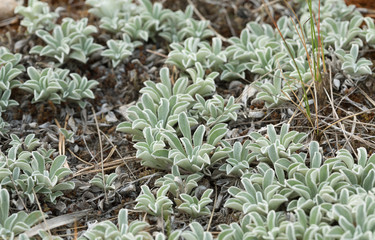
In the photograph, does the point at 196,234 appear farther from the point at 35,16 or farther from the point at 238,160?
the point at 35,16

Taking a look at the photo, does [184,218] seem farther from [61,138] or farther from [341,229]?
[61,138]

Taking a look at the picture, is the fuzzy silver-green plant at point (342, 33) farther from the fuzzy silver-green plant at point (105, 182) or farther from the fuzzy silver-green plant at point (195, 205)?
the fuzzy silver-green plant at point (105, 182)

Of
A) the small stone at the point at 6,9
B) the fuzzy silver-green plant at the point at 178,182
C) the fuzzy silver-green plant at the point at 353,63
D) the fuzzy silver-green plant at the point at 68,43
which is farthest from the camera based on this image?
the small stone at the point at 6,9

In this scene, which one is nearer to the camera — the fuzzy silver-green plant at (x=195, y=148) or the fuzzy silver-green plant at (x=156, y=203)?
the fuzzy silver-green plant at (x=156, y=203)

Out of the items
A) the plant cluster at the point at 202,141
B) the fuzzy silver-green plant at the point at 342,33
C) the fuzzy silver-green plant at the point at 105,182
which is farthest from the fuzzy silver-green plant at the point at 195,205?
the fuzzy silver-green plant at the point at 342,33

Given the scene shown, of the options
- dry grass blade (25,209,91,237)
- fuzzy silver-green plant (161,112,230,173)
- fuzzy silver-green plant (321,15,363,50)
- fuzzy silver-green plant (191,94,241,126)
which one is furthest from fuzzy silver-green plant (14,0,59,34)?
fuzzy silver-green plant (321,15,363,50)

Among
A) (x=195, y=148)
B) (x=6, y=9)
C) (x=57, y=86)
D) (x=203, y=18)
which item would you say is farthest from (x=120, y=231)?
(x=6, y=9)

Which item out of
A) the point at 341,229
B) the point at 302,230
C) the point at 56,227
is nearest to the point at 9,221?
the point at 56,227

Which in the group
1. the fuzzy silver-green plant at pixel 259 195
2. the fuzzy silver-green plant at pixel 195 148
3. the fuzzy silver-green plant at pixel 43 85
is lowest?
the fuzzy silver-green plant at pixel 259 195
